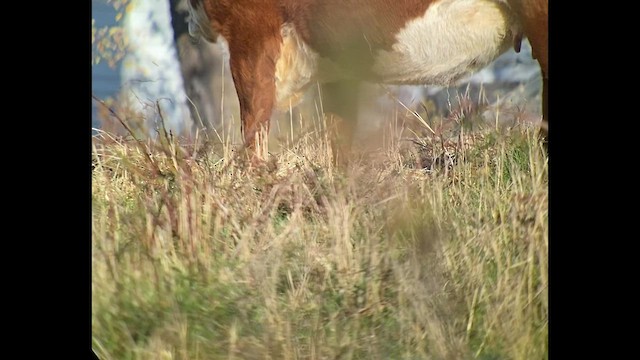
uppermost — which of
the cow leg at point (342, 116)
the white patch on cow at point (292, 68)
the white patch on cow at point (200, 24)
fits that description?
the white patch on cow at point (200, 24)

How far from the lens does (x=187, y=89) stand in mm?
3244

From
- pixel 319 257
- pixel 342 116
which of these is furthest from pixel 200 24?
pixel 319 257

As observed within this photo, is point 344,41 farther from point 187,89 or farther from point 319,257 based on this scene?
point 319,257

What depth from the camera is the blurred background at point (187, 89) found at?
9.90 feet

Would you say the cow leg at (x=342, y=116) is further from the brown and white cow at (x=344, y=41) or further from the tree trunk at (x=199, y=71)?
the tree trunk at (x=199, y=71)

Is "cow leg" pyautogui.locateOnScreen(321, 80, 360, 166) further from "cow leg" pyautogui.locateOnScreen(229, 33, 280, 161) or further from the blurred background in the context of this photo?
"cow leg" pyautogui.locateOnScreen(229, 33, 280, 161)

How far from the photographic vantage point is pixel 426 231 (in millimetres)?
2854

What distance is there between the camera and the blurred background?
3.02m

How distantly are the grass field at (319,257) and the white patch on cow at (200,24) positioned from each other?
0.58 m

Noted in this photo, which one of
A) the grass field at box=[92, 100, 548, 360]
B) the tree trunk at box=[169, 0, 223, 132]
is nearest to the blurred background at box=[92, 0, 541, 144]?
the tree trunk at box=[169, 0, 223, 132]

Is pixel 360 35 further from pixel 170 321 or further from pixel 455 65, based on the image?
pixel 170 321

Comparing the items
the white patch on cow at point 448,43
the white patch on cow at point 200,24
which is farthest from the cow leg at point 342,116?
the white patch on cow at point 200,24

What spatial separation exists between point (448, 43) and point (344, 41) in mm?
408

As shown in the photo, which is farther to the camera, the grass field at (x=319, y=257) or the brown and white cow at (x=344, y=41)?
the brown and white cow at (x=344, y=41)
